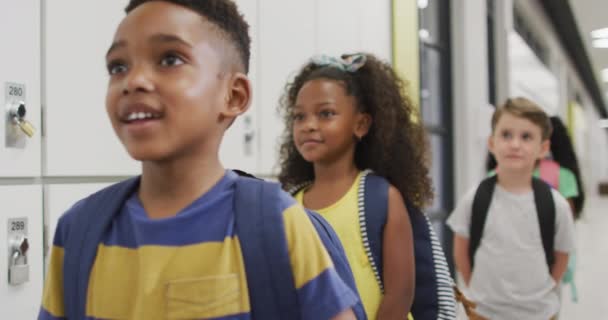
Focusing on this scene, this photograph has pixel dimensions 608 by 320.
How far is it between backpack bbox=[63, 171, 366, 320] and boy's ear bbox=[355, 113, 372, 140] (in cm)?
63

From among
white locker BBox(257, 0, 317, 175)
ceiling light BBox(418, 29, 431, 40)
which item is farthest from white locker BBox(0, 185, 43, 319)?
ceiling light BBox(418, 29, 431, 40)

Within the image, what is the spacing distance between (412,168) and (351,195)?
0.24 metres

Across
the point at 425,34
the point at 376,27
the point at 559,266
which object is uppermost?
the point at 425,34

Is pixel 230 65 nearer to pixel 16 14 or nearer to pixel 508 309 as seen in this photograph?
pixel 16 14

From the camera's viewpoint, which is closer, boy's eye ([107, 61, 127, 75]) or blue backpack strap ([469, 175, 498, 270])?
boy's eye ([107, 61, 127, 75])

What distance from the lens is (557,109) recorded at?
10430 mm

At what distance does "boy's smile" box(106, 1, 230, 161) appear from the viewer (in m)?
0.74

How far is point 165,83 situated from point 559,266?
188 centimetres

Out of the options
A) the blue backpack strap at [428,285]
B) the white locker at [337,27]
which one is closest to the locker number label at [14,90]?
the blue backpack strap at [428,285]

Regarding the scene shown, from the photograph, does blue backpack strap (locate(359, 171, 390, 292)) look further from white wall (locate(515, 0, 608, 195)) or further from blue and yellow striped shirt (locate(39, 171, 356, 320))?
white wall (locate(515, 0, 608, 195))

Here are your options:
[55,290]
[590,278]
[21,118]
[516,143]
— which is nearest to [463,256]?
[516,143]

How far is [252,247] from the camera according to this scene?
75cm

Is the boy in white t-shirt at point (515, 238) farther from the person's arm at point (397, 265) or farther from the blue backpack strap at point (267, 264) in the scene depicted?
the blue backpack strap at point (267, 264)

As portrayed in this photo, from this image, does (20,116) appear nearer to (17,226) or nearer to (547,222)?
(17,226)
